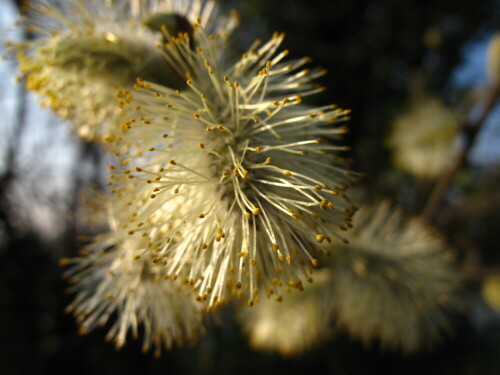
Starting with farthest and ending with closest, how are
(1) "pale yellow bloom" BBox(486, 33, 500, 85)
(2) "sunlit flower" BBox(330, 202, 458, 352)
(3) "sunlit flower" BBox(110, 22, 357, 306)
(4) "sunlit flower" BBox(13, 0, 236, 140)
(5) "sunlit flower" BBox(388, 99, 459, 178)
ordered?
1. (5) "sunlit flower" BBox(388, 99, 459, 178)
2. (1) "pale yellow bloom" BBox(486, 33, 500, 85)
3. (2) "sunlit flower" BBox(330, 202, 458, 352)
4. (4) "sunlit flower" BBox(13, 0, 236, 140)
5. (3) "sunlit flower" BBox(110, 22, 357, 306)

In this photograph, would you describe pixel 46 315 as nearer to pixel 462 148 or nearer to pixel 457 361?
pixel 462 148

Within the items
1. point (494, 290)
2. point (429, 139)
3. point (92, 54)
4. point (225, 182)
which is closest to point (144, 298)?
point (225, 182)

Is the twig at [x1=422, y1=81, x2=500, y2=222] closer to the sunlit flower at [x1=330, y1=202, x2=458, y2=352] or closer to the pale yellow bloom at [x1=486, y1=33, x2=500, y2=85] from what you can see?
the pale yellow bloom at [x1=486, y1=33, x2=500, y2=85]

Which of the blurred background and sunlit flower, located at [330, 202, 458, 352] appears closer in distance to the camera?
sunlit flower, located at [330, 202, 458, 352]

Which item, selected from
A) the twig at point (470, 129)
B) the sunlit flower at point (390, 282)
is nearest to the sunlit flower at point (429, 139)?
the twig at point (470, 129)

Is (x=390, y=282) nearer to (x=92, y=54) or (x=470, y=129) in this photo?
(x=470, y=129)

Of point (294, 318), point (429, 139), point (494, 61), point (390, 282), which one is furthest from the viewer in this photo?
point (429, 139)

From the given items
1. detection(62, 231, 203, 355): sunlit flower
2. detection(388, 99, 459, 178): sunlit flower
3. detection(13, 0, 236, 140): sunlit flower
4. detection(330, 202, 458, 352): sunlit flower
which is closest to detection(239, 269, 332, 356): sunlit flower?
detection(330, 202, 458, 352): sunlit flower
